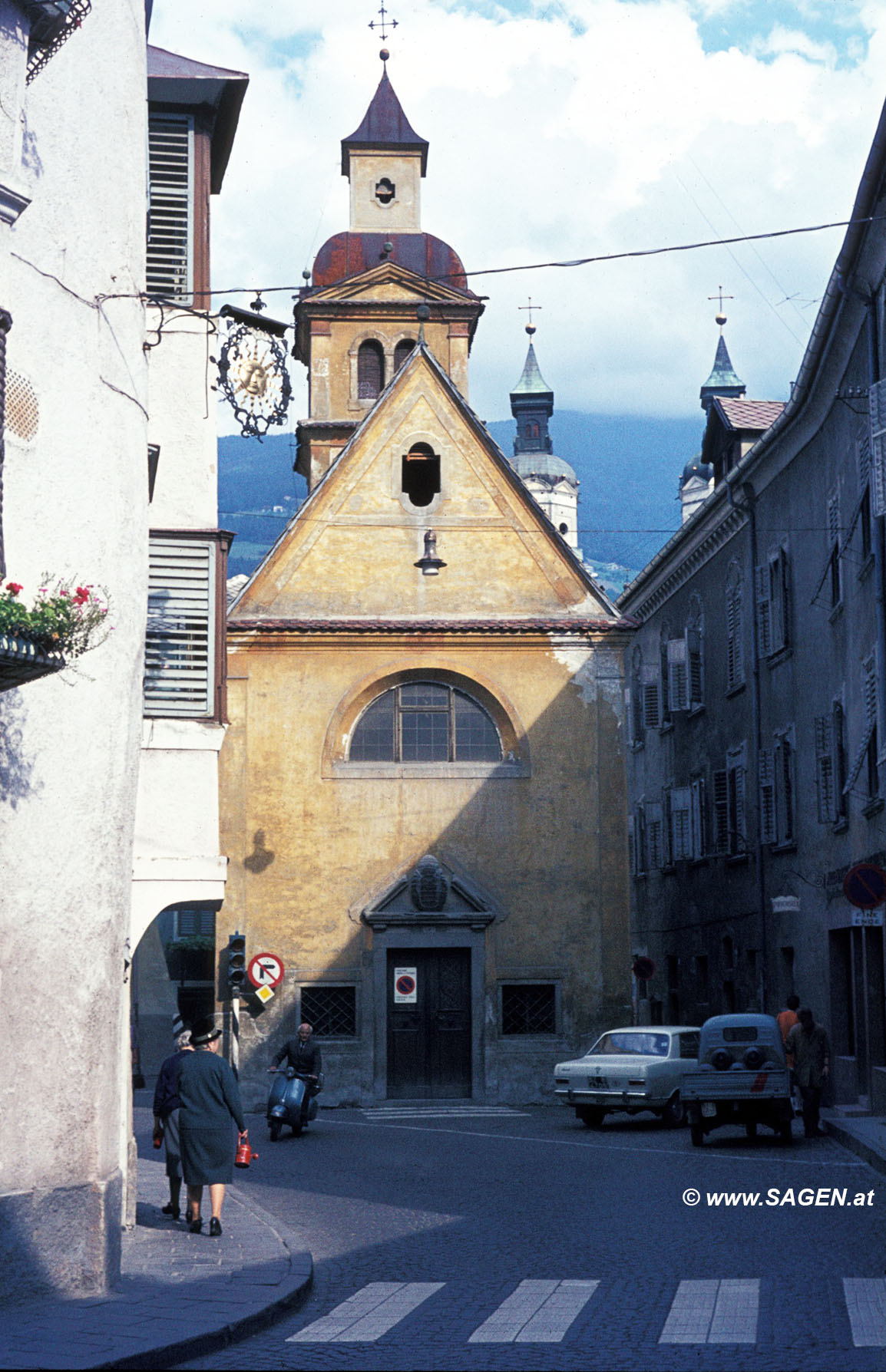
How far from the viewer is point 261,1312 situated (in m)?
10.4

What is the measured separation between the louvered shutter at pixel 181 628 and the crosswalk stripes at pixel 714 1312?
24.9ft

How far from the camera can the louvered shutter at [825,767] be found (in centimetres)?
2808

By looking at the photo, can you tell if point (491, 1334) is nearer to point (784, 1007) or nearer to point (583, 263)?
point (583, 263)

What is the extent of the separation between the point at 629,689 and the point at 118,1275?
3657 centimetres

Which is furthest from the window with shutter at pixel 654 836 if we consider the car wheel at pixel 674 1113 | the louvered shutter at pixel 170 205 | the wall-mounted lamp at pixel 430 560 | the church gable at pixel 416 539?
the louvered shutter at pixel 170 205

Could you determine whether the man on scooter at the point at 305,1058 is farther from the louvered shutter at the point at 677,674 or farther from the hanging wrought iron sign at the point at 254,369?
the louvered shutter at the point at 677,674

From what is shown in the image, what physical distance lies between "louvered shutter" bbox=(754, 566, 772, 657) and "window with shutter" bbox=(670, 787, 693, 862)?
580 centimetres

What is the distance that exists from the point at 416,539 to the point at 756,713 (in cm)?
684

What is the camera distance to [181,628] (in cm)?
1706

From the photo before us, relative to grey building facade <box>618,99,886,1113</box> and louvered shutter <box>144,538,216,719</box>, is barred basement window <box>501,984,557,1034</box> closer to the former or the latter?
grey building facade <box>618,99,886,1113</box>

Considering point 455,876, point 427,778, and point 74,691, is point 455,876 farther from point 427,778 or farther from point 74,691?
point 74,691

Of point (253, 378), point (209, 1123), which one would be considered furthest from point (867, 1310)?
point (253, 378)

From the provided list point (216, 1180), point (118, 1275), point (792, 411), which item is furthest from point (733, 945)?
point (118, 1275)

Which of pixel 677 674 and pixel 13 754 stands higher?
pixel 677 674
